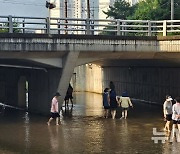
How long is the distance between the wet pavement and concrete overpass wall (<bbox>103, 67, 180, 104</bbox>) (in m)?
4.49

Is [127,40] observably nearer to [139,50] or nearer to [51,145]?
[139,50]

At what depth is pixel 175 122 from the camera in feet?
48.9

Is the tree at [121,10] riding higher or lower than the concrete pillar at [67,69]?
higher

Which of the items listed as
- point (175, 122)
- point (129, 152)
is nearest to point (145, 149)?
point (129, 152)

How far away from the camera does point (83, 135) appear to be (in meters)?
16.2

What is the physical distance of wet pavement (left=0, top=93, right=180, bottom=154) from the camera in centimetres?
1346

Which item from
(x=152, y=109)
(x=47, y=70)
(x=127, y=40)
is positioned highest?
(x=127, y=40)

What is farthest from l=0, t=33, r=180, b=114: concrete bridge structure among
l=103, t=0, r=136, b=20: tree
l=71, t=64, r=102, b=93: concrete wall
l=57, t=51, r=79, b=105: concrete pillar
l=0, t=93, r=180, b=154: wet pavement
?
l=103, t=0, r=136, b=20: tree

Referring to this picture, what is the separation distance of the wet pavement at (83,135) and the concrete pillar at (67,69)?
61.7 inches

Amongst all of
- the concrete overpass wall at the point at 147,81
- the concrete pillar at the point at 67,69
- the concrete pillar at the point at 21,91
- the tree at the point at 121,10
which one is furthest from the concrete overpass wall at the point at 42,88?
the tree at the point at 121,10

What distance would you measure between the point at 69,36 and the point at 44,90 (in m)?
3.82

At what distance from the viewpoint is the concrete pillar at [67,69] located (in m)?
21.2

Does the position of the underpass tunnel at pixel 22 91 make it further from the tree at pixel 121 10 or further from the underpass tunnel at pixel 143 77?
the tree at pixel 121 10

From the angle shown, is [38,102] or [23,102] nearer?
[38,102]
